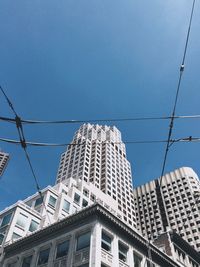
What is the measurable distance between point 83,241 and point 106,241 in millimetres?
2165

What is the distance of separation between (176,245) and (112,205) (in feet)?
139

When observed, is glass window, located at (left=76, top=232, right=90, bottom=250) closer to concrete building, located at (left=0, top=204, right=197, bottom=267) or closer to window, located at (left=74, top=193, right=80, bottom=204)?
concrete building, located at (left=0, top=204, right=197, bottom=267)

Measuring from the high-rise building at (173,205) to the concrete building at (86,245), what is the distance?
7035 cm

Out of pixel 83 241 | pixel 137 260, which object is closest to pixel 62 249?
pixel 83 241

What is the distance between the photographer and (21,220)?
132 feet

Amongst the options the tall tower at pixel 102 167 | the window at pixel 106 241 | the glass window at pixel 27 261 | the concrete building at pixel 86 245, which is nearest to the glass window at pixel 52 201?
the concrete building at pixel 86 245

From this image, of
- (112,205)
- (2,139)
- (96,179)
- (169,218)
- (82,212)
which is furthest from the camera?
(169,218)

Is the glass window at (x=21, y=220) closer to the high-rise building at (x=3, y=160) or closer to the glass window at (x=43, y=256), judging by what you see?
the glass window at (x=43, y=256)

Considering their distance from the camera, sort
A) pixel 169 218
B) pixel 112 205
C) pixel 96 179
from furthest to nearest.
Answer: pixel 169 218 < pixel 96 179 < pixel 112 205

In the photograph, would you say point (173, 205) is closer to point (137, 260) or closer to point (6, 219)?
point (6, 219)

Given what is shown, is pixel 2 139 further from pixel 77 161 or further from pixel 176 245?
pixel 77 161

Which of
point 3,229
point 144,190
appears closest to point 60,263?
point 3,229

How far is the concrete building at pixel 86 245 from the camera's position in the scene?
24.8 meters

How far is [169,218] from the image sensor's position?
10500 cm
